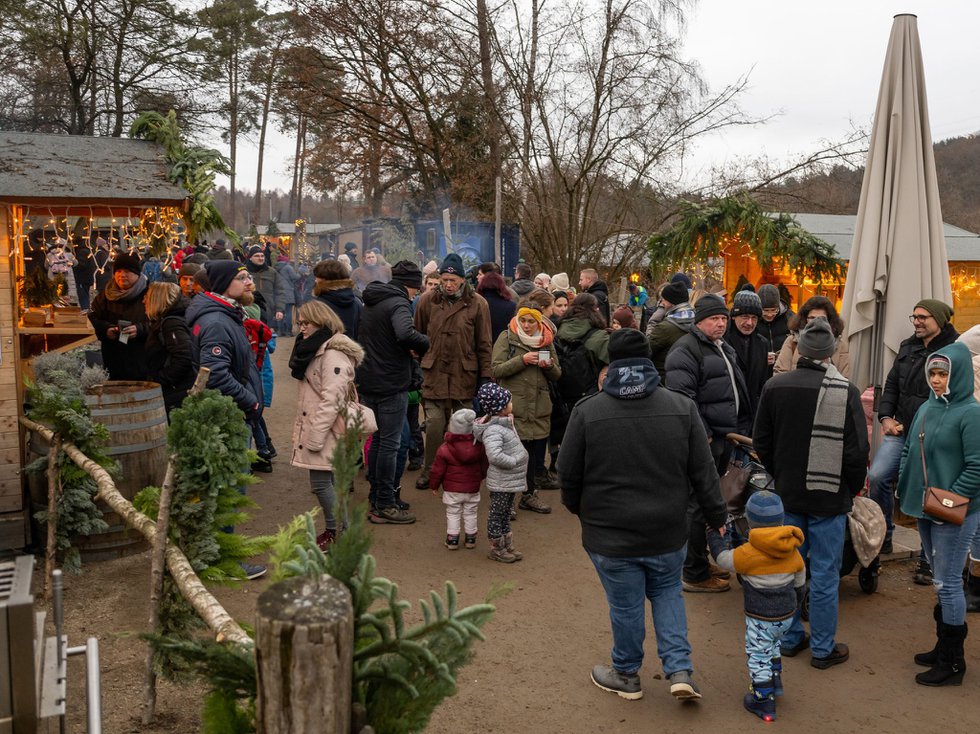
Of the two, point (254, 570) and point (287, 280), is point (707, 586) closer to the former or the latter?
point (254, 570)

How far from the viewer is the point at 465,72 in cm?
1983

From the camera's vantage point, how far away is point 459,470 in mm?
6145

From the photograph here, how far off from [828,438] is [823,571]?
27.3 inches

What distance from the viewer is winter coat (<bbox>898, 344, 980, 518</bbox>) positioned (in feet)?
14.6

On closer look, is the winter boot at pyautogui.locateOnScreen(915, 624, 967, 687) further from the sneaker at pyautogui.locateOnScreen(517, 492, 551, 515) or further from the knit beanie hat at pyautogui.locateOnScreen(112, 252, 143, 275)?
the knit beanie hat at pyautogui.locateOnScreen(112, 252, 143, 275)

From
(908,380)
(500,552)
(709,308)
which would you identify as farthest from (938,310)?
→ (500,552)

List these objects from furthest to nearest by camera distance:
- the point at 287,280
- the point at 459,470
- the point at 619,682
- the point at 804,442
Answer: the point at 287,280
the point at 459,470
the point at 804,442
the point at 619,682

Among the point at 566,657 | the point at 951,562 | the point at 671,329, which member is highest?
the point at 671,329

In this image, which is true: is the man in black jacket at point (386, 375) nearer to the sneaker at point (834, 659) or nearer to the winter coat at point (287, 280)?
the sneaker at point (834, 659)

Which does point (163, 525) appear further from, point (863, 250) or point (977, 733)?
point (863, 250)

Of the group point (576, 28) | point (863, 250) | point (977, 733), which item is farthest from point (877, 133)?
point (576, 28)

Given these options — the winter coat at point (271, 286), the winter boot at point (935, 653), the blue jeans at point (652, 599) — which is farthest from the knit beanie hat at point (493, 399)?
the winter coat at point (271, 286)

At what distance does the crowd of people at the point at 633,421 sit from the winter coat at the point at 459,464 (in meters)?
0.02

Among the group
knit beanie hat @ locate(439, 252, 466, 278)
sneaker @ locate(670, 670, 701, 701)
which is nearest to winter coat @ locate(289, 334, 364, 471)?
knit beanie hat @ locate(439, 252, 466, 278)
